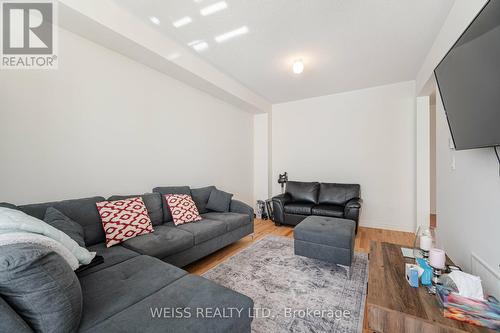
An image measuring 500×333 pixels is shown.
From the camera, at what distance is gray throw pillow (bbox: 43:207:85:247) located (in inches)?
60.0

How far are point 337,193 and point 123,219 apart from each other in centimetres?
345

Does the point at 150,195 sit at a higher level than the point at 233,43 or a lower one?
lower

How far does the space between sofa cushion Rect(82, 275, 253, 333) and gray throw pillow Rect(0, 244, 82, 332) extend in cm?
15

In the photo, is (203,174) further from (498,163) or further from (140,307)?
(498,163)

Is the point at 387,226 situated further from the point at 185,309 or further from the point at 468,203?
the point at 185,309

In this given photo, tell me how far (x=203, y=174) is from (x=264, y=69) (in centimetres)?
201

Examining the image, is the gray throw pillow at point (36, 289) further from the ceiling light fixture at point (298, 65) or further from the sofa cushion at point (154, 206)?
the ceiling light fixture at point (298, 65)

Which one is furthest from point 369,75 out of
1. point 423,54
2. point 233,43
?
point 233,43

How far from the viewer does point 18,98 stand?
1825 millimetres

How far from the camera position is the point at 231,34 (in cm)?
241

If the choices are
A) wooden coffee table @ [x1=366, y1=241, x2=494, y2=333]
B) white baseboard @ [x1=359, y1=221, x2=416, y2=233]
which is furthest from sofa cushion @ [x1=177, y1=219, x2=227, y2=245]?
white baseboard @ [x1=359, y1=221, x2=416, y2=233]

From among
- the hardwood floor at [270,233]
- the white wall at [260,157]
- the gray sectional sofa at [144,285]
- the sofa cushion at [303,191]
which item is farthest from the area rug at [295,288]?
the white wall at [260,157]

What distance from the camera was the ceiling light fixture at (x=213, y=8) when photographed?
77.8 inches

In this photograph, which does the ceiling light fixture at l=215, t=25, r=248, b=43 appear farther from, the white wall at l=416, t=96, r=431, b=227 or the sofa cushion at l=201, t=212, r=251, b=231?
the white wall at l=416, t=96, r=431, b=227
